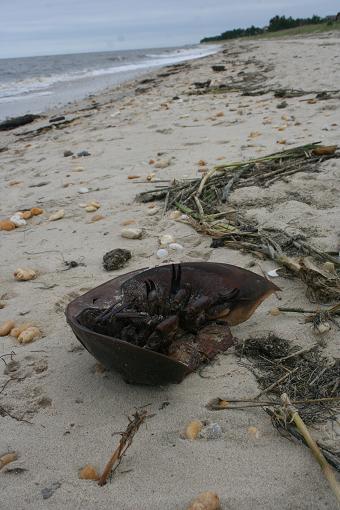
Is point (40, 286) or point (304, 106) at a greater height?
point (304, 106)

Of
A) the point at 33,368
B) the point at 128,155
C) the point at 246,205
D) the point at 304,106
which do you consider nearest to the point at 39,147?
the point at 128,155

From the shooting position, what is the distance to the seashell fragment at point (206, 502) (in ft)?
3.85

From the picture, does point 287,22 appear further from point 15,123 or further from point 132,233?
point 132,233

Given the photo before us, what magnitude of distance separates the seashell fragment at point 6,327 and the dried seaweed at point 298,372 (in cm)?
110

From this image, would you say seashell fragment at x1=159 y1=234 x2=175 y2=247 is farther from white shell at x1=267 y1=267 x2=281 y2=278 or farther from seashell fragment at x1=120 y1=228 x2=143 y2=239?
white shell at x1=267 y1=267 x2=281 y2=278

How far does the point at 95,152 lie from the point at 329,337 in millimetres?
4444

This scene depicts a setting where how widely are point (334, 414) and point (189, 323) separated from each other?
605 millimetres

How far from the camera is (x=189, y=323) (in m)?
1.76

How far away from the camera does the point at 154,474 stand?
4.34 feet

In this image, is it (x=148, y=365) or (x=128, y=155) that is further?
(x=128, y=155)

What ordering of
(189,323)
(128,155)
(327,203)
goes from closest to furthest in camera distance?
(189,323) < (327,203) < (128,155)

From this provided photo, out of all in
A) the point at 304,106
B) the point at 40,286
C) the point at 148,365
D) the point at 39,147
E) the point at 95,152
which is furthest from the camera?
the point at 39,147

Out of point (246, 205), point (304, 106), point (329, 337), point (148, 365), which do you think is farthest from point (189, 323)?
point (304, 106)

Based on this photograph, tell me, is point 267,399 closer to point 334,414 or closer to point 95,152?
point 334,414
